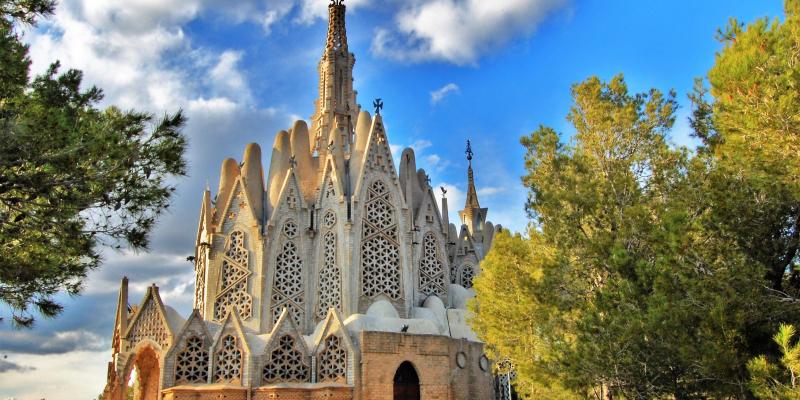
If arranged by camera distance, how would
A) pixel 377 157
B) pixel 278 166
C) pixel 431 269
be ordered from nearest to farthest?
pixel 377 157
pixel 431 269
pixel 278 166

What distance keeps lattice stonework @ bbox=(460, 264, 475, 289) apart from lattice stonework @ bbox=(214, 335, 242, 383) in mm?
11036

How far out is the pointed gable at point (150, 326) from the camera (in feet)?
60.3

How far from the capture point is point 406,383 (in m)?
18.8

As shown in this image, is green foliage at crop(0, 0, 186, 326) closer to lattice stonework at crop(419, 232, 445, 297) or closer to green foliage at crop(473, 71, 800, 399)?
green foliage at crop(473, 71, 800, 399)

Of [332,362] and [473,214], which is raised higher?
[473,214]

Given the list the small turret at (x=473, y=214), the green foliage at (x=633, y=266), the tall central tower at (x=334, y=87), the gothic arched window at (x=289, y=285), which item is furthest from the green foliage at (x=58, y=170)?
the small turret at (x=473, y=214)

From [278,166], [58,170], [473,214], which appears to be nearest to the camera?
[58,170]

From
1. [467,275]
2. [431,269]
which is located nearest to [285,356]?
[431,269]

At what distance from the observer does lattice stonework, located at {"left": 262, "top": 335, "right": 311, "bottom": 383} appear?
18.0 m

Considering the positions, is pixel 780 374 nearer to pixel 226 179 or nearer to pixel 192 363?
pixel 192 363

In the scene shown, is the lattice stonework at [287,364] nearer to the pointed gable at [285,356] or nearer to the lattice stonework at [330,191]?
the pointed gable at [285,356]

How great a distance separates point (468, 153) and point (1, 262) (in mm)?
30075

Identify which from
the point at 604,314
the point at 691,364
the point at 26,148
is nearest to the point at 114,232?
the point at 26,148

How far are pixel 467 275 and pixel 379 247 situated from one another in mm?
6106
